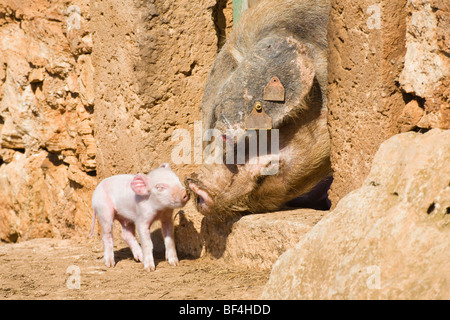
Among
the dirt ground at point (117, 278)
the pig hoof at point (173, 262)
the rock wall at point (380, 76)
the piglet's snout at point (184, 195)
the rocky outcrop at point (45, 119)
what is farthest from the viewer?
the rocky outcrop at point (45, 119)

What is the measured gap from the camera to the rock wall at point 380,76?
325 cm

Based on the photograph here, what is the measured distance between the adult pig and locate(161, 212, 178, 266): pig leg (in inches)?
9.4

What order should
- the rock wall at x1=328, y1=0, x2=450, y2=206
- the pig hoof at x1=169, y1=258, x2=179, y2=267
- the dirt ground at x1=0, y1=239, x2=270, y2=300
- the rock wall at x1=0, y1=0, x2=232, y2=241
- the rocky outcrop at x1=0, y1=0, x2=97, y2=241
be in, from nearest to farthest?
the rock wall at x1=328, y1=0, x2=450, y2=206
the dirt ground at x1=0, y1=239, x2=270, y2=300
the pig hoof at x1=169, y1=258, x2=179, y2=267
the rock wall at x1=0, y1=0, x2=232, y2=241
the rocky outcrop at x1=0, y1=0, x2=97, y2=241

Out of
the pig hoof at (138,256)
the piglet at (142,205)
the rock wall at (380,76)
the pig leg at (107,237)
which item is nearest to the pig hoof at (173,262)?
the piglet at (142,205)

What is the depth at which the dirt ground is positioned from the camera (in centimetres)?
393

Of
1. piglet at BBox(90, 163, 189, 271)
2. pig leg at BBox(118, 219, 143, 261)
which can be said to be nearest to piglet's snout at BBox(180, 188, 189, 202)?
piglet at BBox(90, 163, 189, 271)

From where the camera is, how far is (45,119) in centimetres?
689

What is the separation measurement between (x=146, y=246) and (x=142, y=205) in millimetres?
255

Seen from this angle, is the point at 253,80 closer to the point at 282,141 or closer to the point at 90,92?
the point at 282,141

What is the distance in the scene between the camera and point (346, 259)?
2.82 meters

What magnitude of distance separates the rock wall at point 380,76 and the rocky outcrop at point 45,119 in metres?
2.84

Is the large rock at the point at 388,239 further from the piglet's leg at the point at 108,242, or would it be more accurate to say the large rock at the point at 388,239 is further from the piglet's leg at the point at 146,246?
the piglet's leg at the point at 108,242

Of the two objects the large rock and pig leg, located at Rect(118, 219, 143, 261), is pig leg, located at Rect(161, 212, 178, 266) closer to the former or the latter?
pig leg, located at Rect(118, 219, 143, 261)

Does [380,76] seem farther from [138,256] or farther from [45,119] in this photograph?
[45,119]
